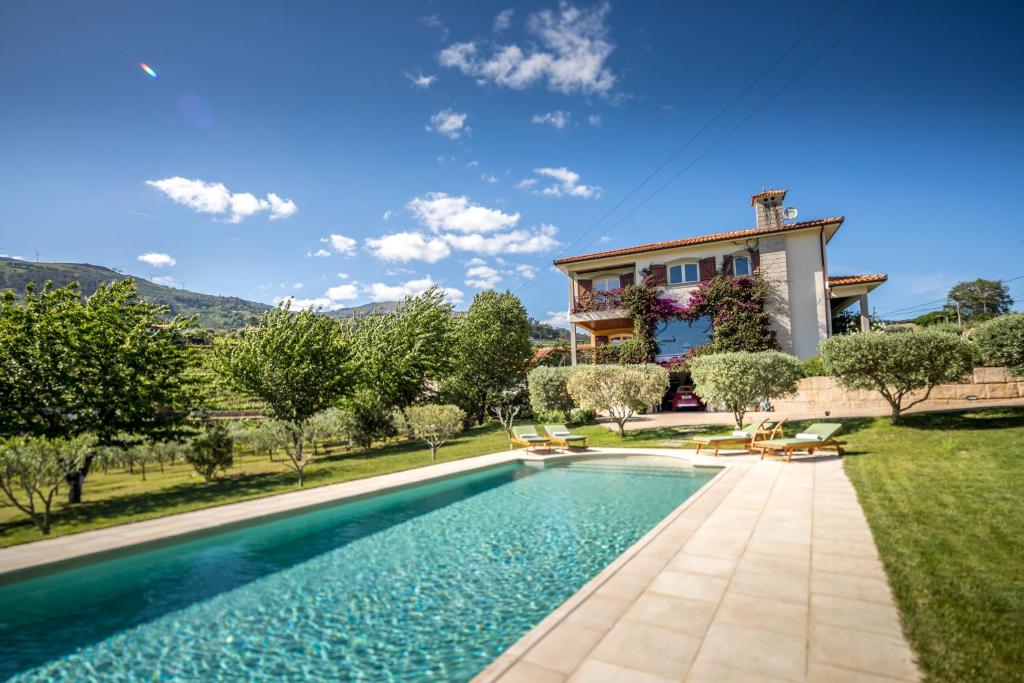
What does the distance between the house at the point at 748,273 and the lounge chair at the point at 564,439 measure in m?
11.2

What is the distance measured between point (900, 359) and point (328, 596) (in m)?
16.3

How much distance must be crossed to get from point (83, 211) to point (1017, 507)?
30.4 metres

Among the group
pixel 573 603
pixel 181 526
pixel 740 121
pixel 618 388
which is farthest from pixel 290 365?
pixel 740 121

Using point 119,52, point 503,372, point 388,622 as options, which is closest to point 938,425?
point 388,622

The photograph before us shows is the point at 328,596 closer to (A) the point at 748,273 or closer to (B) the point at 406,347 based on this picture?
(B) the point at 406,347

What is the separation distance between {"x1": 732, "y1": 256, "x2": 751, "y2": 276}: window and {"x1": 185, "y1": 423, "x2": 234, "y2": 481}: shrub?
2594 centimetres

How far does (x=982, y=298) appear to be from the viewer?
207ft

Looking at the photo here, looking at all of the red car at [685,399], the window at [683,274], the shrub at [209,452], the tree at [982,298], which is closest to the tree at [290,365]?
the shrub at [209,452]

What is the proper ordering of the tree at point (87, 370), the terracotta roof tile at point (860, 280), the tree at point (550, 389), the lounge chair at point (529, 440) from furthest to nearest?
the terracotta roof tile at point (860, 280), the tree at point (550, 389), the lounge chair at point (529, 440), the tree at point (87, 370)

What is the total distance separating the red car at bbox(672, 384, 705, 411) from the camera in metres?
25.0

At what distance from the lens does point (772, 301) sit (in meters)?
25.2

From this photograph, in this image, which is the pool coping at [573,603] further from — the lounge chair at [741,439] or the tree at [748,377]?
the tree at [748,377]

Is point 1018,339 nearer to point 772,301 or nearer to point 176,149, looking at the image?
point 772,301

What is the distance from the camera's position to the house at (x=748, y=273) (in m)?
24.8
